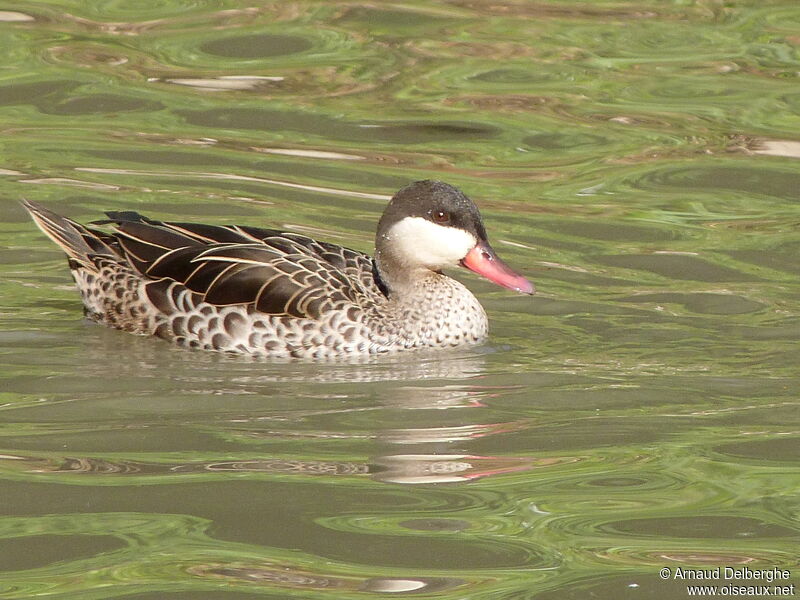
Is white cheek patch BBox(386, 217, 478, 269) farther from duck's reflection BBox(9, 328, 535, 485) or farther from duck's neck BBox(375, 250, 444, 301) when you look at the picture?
duck's reflection BBox(9, 328, 535, 485)

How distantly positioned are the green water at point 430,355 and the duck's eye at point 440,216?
2.67 ft

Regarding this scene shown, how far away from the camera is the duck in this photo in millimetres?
9805

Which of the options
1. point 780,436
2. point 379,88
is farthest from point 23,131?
point 780,436

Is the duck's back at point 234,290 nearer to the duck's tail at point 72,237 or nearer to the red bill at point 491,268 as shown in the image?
the duck's tail at point 72,237

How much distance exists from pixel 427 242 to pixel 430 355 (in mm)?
675

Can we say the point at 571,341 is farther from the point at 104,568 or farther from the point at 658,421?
the point at 104,568

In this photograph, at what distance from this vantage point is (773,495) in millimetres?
7375

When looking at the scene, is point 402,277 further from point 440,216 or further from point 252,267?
point 252,267

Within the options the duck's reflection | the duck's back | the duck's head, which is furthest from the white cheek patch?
the duck's reflection

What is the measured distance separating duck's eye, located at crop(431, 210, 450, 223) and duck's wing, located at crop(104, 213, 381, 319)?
65cm

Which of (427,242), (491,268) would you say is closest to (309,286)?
(427,242)

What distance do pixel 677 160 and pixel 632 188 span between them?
2.45ft

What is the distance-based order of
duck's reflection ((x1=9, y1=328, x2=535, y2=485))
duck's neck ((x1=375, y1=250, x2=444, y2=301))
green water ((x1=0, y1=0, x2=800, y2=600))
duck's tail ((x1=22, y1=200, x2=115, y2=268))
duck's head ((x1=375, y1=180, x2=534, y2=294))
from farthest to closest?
duck's tail ((x1=22, y1=200, x2=115, y2=268)) < duck's neck ((x1=375, y1=250, x2=444, y2=301)) < duck's head ((x1=375, y1=180, x2=534, y2=294)) < duck's reflection ((x1=9, y1=328, x2=535, y2=485)) < green water ((x1=0, y1=0, x2=800, y2=600))

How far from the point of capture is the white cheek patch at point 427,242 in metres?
9.84
